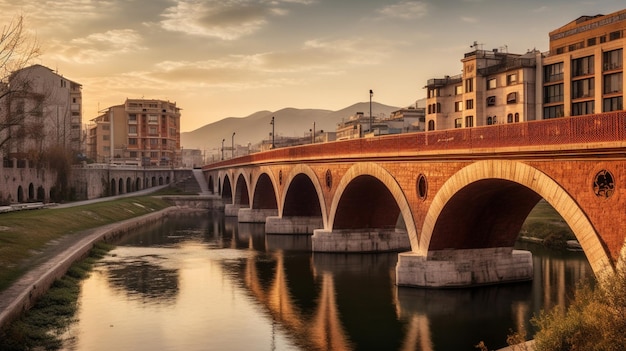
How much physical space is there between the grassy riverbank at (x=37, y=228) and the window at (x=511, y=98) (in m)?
42.9

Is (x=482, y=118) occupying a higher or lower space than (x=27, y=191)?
higher

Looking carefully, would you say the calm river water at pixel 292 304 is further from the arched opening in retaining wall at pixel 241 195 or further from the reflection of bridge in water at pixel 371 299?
the arched opening in retaining wall at pixel 241 195

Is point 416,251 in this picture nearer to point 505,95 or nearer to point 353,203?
point 353,203

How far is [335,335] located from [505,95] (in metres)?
52.0

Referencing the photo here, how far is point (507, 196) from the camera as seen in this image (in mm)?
27891

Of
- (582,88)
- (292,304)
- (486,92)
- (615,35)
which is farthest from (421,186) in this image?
(486,92)

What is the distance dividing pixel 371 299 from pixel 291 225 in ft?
85.6

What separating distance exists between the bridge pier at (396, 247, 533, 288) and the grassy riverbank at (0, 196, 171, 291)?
17.3 metres

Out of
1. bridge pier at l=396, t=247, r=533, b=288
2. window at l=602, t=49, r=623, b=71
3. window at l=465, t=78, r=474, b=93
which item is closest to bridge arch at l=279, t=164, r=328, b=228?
bridge pier at l=396, t=247, r=533, b=288

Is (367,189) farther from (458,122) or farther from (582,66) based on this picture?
(458,122)

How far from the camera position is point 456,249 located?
1128 inches

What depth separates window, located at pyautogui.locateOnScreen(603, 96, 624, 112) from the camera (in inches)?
2200

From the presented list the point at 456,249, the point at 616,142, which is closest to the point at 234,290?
the point at 456,249

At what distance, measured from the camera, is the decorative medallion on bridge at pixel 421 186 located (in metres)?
29.0
